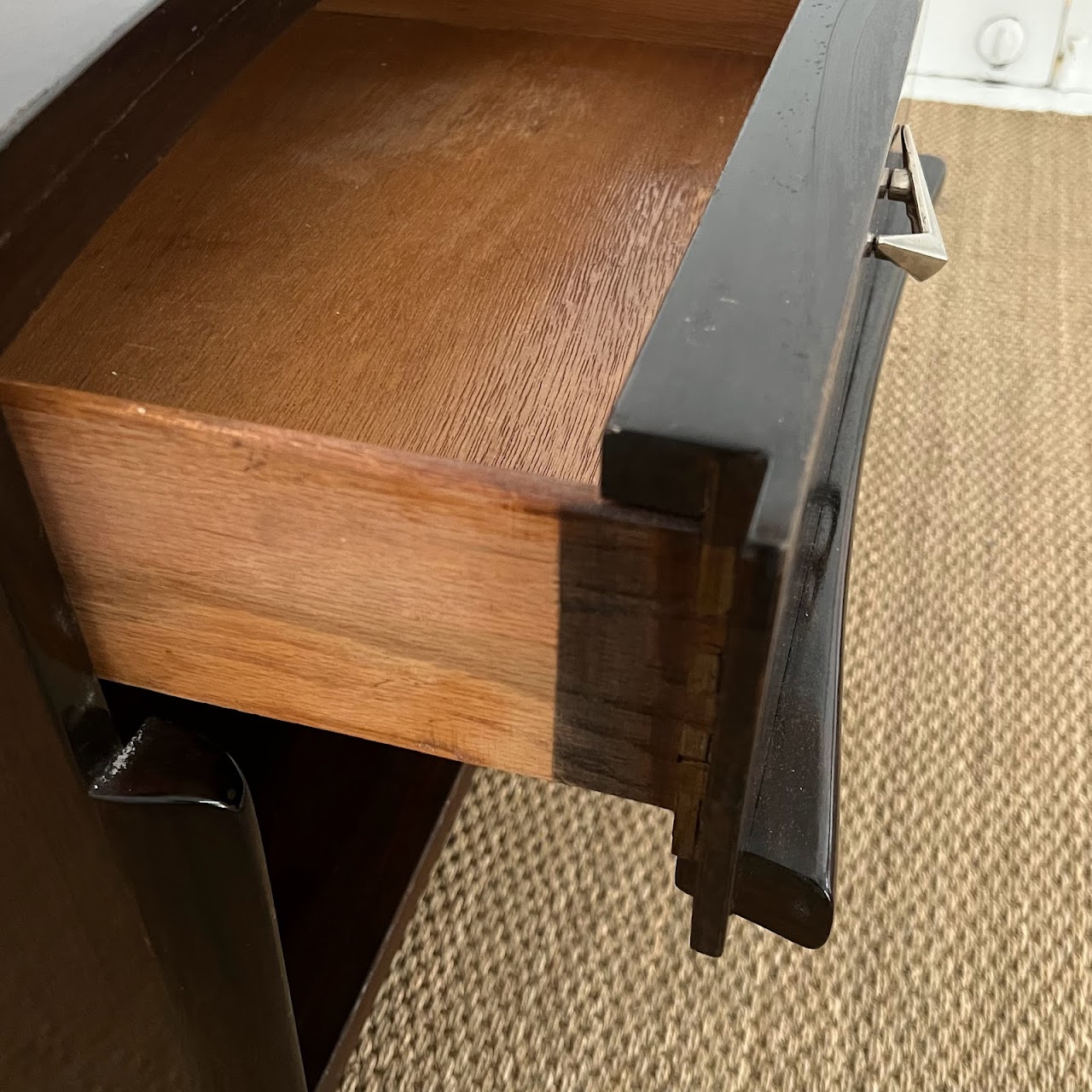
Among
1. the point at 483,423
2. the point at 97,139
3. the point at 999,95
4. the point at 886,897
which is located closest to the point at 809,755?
the point at 483,423

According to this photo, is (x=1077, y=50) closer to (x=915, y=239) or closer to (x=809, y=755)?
(x=915, y=239)

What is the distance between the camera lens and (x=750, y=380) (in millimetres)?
270

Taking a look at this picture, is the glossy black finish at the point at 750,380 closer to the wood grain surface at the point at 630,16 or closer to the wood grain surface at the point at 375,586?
the wood grain surface at the point at 375,586

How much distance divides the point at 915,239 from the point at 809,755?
0.21 metres

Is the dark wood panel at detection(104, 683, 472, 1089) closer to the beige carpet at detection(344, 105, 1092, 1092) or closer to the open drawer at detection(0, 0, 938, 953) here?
the beige carpet at detection(344, 105, 1092, 1092)

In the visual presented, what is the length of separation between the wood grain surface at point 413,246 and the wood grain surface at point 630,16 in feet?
0.03

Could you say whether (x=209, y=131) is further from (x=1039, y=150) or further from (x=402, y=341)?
(x=1039, y=150)

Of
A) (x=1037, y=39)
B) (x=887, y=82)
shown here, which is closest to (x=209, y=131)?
(x=887, y=82)

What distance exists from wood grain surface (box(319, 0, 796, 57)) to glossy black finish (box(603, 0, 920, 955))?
0.23 metres

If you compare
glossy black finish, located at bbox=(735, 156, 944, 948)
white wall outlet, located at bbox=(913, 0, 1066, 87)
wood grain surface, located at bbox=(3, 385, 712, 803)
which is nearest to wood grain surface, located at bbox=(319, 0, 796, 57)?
glossy black finish, located at bbox=(735, 156, 944, 948)

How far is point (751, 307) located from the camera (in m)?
0.29

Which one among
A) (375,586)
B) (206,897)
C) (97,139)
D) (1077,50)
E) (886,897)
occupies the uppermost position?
(97,139)

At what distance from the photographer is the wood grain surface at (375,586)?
311mm

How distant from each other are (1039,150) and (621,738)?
1729mm
